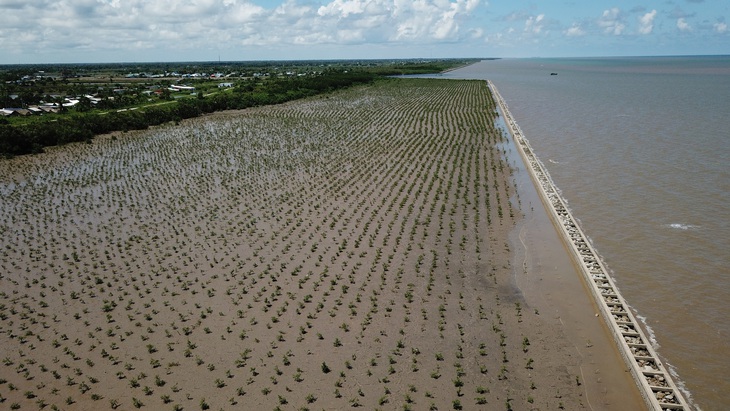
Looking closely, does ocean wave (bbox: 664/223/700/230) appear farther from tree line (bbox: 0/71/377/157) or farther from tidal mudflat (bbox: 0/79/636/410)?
tree line (bbox: 0/71/377/157)

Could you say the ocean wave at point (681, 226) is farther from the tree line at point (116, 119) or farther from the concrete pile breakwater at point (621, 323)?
the tree line at point (116, 119)

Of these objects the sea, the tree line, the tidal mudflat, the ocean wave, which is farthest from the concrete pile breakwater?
the tree line

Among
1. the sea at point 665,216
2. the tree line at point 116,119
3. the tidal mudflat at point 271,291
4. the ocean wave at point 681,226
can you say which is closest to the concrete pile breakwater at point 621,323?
the sea at point 665,216

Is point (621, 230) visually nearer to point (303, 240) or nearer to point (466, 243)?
point (466, 243)

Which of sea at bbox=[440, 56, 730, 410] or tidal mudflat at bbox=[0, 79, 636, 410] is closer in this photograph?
tidal mudflat at bbox=[0, 79, 636, 410]

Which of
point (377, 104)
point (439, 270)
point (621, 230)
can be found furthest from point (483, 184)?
point (377, 104)

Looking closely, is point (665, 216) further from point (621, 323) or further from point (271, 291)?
point (271, 291)

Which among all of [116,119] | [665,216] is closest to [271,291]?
[665,216]
